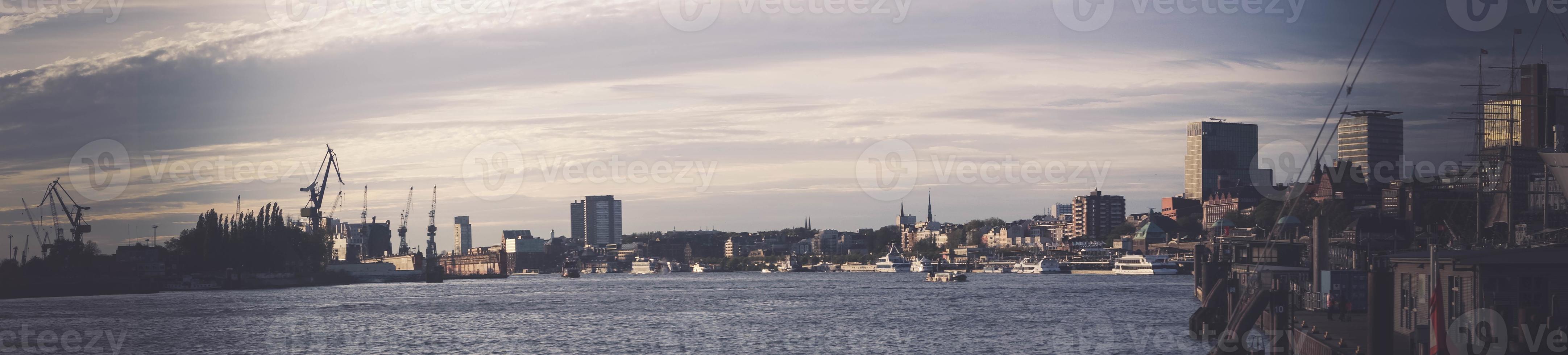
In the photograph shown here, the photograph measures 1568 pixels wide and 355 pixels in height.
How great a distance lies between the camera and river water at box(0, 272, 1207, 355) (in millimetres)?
60375

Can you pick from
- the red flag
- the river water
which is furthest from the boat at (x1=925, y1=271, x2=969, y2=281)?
the red flag

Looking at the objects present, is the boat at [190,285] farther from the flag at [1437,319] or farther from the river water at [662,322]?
the flag at [1437,319]

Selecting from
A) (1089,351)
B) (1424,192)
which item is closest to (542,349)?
(1089,351)

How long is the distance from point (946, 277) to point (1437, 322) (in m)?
136

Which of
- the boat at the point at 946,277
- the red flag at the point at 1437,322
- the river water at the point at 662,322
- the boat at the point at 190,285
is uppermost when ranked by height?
the red flag at the point at 1437,322

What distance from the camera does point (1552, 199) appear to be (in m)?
82.7

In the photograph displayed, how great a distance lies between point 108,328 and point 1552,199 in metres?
92.2

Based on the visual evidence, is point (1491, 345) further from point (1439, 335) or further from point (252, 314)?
point (252, 314)
